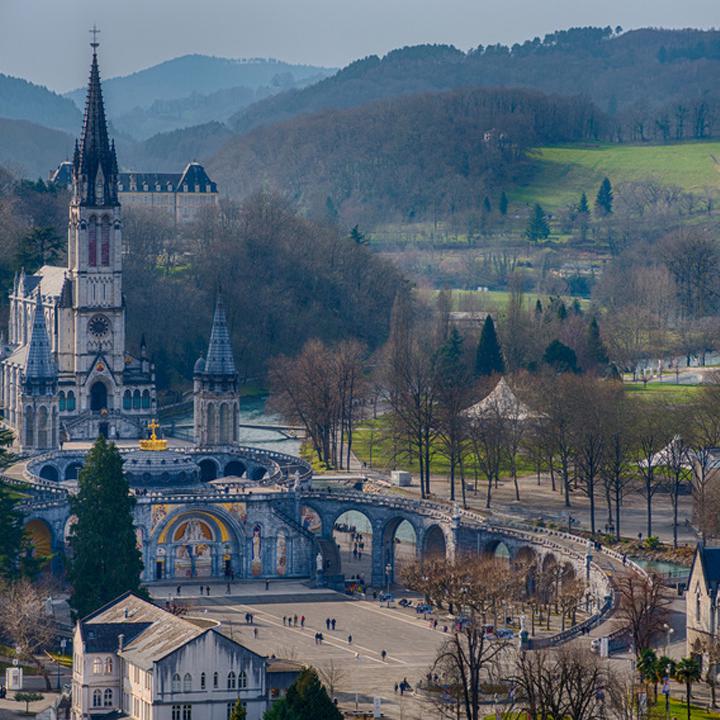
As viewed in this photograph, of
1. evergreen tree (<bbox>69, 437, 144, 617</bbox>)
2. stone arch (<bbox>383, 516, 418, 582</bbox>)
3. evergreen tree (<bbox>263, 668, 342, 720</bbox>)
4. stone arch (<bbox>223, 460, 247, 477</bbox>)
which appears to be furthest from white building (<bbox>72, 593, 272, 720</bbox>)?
stone arch (<bbox>223, 460, 247, 477</bbox>)

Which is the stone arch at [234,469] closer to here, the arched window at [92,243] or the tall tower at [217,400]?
the tall tower at [217,400]

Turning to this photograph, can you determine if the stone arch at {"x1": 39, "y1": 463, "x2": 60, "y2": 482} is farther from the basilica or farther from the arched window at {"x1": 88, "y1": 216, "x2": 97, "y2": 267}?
the arched window at {"x1": 88, "y1": 216, "x2": 97, "y2": 267}

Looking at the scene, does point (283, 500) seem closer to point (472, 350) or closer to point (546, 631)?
point (546, 631)

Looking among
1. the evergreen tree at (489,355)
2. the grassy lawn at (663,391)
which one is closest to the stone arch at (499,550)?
the grassy lawn at (663,391)

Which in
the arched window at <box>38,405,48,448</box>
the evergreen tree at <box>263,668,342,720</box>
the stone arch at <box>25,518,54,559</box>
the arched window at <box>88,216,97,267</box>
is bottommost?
the evergreen tree at <box>263,668,342,720</box>

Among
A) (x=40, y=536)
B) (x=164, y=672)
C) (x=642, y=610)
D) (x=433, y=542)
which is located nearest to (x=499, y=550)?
(x=433, y=542)

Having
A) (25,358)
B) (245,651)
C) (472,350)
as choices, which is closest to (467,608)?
(245,651)
